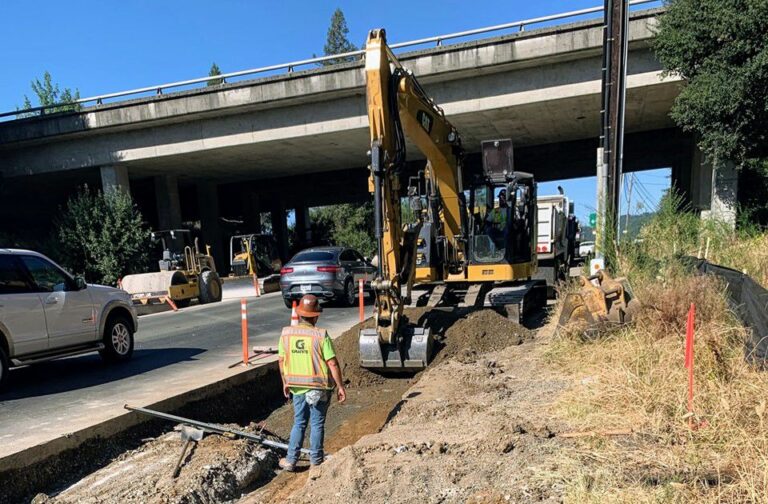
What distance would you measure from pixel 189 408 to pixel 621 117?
9.12m

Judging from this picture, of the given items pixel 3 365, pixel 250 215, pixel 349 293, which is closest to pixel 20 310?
pixel 3 365

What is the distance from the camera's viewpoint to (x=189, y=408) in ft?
20.4

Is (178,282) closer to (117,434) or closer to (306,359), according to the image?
(117,434)

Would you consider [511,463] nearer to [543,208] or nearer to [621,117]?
[621,117]

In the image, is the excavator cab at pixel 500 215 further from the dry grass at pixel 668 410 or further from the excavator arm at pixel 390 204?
the dry grass at pixel 668 410

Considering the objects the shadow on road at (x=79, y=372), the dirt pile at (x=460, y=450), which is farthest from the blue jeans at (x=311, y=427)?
the shadow on road at (x=79, y=372)

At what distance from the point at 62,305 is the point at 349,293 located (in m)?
8.54

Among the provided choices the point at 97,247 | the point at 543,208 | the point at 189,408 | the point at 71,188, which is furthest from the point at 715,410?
the point at 71,188

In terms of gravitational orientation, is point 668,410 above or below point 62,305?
below

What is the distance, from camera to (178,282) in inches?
674

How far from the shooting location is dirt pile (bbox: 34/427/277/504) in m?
4.36

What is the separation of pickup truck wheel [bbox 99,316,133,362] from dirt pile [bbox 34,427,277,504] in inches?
130

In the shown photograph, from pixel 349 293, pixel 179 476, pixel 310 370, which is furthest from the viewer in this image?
pixel 349 293

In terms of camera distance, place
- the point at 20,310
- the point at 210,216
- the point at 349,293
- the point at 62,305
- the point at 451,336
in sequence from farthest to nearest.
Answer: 1. the point at 210,216
2. the point at 349,293
3. the point at 451,336
4. the point at 62,305
5. the point at 20,310
